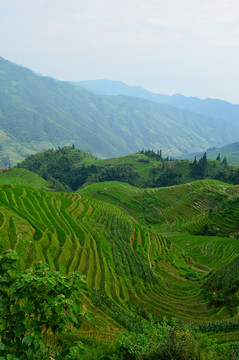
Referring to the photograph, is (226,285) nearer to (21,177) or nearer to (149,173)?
(21,177)

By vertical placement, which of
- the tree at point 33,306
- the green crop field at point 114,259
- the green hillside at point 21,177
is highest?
the tree at point 33,306

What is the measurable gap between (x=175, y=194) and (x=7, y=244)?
90.2 m

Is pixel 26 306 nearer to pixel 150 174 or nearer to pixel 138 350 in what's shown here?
pixel 138 350

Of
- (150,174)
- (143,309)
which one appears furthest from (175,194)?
(143,309)

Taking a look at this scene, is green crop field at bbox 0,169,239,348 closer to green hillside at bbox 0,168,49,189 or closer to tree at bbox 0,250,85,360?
tree at bbox 0,250,85,360

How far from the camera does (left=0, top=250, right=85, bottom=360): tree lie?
5305 millimetres

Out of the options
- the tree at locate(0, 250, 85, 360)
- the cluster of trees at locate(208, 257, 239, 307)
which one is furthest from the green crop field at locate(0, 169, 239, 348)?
the tree at locate(0, 250, 85, 360)

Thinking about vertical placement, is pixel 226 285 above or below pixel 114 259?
above

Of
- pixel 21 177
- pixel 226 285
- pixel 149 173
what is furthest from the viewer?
pixel 149 173

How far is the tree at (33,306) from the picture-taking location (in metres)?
5.30

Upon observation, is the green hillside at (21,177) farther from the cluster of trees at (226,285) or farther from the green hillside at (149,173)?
the cluster of trees at (226,285)

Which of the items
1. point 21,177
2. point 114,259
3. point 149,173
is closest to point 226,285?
point 114,259

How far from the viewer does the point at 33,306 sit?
5.63m

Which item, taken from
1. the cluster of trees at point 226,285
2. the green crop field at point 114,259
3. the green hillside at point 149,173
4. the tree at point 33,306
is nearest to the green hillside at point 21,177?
the green hillside at point 149,173
